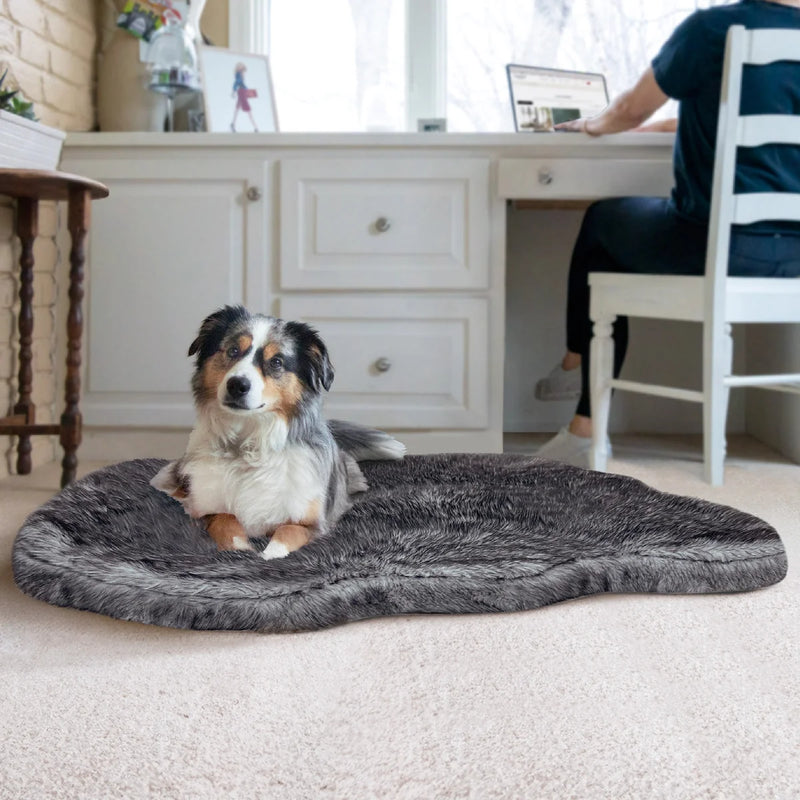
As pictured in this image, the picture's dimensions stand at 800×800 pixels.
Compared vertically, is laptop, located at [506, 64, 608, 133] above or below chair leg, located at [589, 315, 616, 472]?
above

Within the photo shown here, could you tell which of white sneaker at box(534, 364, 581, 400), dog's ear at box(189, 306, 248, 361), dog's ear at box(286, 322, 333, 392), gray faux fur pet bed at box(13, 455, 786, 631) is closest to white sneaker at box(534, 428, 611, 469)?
white sneaker at box(534, 364, 581, 400)

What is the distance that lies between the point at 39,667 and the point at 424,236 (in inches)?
65.7

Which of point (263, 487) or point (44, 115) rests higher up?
point (44, 115)

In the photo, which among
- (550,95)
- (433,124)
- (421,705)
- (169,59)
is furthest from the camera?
(550,95)

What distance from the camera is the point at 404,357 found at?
8.15 ft

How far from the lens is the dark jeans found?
2117 millimetres

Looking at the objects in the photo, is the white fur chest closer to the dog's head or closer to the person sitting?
the dog's head

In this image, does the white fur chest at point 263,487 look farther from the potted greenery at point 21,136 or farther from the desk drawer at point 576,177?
the desk drawer at point 576,177

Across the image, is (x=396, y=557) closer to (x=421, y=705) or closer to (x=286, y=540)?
(x=286, y=540)

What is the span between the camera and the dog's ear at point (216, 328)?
143 centimetres

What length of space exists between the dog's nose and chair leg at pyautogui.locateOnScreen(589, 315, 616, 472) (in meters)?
1.24

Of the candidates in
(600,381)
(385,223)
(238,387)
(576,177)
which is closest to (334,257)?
(385,223)

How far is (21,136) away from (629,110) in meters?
1.43

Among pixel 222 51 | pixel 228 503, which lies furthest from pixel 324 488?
pixel 222 51
